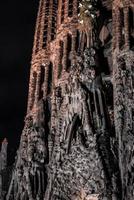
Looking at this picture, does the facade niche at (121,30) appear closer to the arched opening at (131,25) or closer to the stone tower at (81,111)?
the stone tower at (81,111)

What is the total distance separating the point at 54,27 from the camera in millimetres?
26547

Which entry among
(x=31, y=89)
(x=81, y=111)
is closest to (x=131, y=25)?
(x=81, y=111)

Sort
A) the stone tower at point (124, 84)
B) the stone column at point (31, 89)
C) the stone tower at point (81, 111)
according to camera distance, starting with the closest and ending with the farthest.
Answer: the stone tower at point (124, 84)
the stone tower at point (81, 111)
the stone column at point (31, 89)

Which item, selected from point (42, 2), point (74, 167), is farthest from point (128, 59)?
point (42, 2)

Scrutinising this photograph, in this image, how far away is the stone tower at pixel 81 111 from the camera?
747 inches

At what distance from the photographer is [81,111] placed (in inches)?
813

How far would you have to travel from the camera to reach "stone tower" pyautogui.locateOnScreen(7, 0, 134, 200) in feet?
62.3

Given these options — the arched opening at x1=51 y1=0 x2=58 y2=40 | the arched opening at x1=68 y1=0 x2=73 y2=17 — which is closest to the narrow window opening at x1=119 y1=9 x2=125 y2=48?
the arched opening at x1=68 y1=0 x2=73 y2=17

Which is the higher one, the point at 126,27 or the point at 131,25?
the point at 131,25

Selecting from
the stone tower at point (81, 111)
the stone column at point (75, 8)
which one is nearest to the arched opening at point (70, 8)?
the stone tower at point (81, 111)

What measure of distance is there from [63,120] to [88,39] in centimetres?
408

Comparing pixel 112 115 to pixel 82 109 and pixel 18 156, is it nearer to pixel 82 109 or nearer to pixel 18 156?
pixel 82 109

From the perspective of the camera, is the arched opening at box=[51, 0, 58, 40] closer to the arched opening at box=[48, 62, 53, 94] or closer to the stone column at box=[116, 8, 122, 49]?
the arched opening at box=[48, 62, 53, 94]

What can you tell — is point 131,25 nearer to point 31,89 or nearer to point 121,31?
point 121,31
